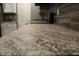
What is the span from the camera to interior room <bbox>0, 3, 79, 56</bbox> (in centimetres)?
115

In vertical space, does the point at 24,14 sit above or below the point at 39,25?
above

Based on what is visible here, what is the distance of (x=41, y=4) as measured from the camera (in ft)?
3.85

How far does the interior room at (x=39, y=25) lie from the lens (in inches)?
45.3

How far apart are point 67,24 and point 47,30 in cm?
21

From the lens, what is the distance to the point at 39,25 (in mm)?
1191

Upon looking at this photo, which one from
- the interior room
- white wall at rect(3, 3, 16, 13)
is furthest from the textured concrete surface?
white wall at rect(3, 3, 16, 13)

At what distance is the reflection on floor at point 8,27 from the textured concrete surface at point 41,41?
0.04 m

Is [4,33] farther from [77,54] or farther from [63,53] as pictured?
[77,54]

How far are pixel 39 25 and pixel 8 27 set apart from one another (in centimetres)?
31

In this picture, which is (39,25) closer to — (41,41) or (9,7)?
(41,41)

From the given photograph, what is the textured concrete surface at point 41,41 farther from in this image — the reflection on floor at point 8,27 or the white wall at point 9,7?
the white wall at point 9,7

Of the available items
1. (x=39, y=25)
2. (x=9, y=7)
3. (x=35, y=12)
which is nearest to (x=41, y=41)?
(x=39, y=25)

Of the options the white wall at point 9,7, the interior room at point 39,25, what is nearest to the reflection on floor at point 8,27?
the interior room at point 39,25

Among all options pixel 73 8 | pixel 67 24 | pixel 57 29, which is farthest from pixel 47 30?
pixel 73 8
